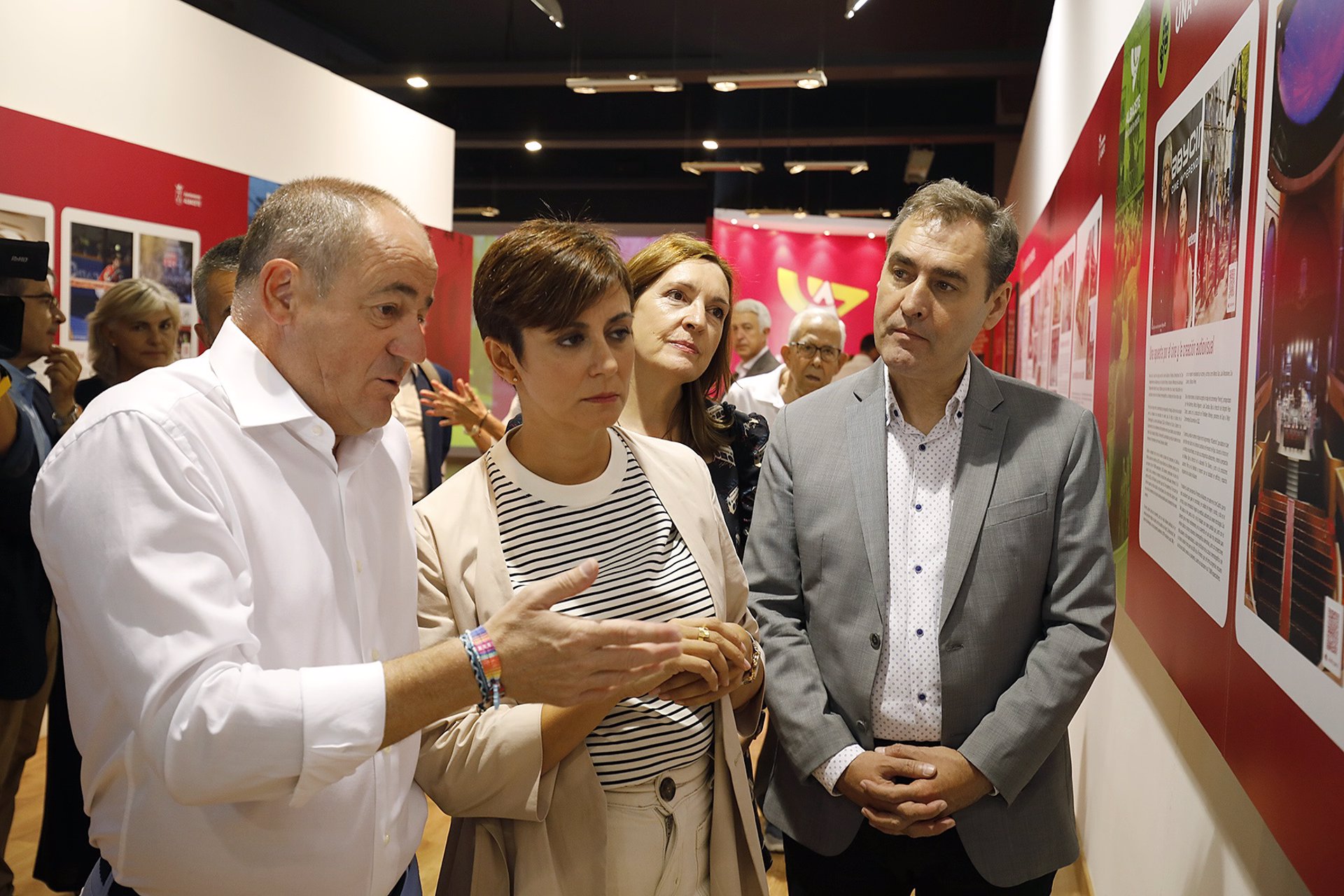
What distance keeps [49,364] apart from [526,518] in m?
2.63

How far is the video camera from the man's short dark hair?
1765 millimetres

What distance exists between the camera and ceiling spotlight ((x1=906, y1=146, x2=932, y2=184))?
502 inches

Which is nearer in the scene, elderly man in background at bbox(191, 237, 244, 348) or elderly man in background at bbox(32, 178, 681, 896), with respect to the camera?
elderly man in background at bbox(32, 178, 681, 896)

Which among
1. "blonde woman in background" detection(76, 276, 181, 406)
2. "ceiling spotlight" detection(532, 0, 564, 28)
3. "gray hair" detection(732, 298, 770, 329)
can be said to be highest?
"ceiling spotlight" detection(532, 0, 564, 28)

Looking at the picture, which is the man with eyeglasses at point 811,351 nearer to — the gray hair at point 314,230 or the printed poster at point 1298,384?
the printed poster at point 1298,384

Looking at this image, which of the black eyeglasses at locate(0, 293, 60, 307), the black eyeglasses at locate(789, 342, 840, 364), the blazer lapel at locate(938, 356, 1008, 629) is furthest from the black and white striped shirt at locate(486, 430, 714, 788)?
the black eyeglasses at locate(789, 342, 840, 364)

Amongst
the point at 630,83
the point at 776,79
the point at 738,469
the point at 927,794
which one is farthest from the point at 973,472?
the point at 630,83

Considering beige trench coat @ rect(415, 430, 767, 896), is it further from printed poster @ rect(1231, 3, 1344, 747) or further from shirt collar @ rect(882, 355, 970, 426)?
printed poster @ rect(1231, 3, 1344, 747)

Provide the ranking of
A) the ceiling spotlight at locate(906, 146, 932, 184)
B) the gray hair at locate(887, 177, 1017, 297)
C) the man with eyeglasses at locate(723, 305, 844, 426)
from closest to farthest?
1. the gray hair at locate(887, 177, 1017, 297)
2. the man with eyeglasses at locate(723, 305, 844, 426)
3. the ceiling spotlight at locate(906, 146, 932, 184)

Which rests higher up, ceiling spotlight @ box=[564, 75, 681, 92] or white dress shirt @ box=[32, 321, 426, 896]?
ceiling spotlight @ box=[564, 75, 681, 92]

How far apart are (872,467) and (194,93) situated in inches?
174

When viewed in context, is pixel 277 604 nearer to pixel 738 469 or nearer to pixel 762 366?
pixel 738 469

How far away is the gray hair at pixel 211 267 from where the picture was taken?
2.68m

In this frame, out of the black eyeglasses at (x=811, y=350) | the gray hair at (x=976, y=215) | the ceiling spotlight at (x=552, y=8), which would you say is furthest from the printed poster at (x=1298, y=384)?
the ceiling spotlight at (x=552, y=8)
